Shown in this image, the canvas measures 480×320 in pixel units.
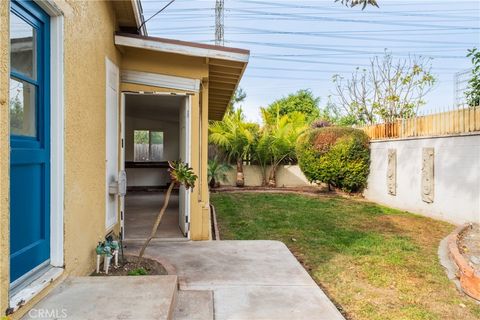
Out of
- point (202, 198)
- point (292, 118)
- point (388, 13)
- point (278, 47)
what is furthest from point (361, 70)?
point (202, 198)

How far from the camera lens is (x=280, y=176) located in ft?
58.1

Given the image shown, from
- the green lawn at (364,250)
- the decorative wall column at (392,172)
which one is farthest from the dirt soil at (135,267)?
the decorative wall column at (392,172)

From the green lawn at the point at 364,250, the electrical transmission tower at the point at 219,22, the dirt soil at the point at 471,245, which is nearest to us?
the green lawn at the point at 364,250

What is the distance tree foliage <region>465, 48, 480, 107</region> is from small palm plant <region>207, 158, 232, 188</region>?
962 cm

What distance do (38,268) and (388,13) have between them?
27.0 metres

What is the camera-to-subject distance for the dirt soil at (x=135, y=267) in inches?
173

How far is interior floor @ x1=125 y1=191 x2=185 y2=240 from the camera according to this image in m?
6.90

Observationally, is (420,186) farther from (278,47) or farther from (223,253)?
(278,47)

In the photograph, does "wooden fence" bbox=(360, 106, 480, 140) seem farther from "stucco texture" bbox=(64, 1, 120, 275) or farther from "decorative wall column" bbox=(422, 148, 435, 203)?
"stucco texture" bbox=(64, 1, 120, 275)

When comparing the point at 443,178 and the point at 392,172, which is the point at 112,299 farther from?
the point at 392,172

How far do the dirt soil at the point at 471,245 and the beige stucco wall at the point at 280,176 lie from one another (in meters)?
10.1

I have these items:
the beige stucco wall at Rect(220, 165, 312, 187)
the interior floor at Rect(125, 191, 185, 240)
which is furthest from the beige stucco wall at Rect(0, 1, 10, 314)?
the beige stucco wall at Rect(220, 165, 312, 187)

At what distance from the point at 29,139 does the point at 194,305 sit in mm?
2187

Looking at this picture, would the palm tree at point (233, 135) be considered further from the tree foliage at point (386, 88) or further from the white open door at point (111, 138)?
the white open door at point (111, 138)
